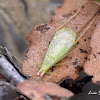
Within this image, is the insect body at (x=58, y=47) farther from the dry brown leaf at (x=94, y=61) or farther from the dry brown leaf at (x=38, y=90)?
the dry brown leaf at (x=38, y=90)

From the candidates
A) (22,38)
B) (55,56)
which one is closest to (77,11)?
(55,56)

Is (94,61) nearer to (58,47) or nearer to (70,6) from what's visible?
(58,47)

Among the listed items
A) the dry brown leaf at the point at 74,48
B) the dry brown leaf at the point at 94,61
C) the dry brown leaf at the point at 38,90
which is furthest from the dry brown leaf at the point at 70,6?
the dry brown leaf at the point at 38,90

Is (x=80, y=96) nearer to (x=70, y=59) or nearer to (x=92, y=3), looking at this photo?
(x=70, y=59)

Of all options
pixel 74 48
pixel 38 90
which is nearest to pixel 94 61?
pixel 74 48

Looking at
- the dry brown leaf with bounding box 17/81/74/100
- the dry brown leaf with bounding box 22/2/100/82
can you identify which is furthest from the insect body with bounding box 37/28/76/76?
the dry brown leaf with bounding box 17/81/74/100

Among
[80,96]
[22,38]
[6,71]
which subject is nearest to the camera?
[6,71]
